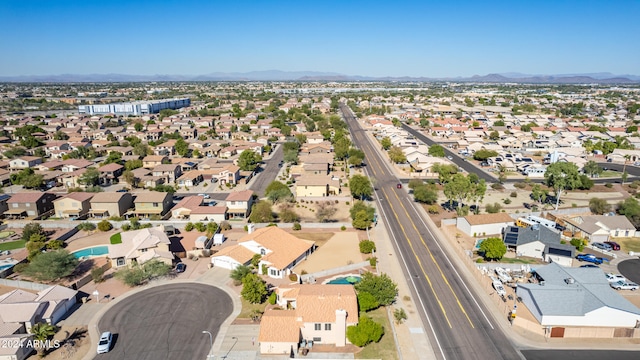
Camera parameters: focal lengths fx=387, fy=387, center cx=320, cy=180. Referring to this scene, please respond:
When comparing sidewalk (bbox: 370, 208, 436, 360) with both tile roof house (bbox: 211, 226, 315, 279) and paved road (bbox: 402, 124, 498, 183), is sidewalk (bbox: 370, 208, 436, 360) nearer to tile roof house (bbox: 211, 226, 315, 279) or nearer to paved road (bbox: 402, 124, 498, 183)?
tile roof house (bbox: 211, 226, 315, 279)

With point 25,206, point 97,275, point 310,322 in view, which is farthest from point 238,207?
point 25,206

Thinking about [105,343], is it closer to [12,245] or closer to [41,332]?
[41,332]

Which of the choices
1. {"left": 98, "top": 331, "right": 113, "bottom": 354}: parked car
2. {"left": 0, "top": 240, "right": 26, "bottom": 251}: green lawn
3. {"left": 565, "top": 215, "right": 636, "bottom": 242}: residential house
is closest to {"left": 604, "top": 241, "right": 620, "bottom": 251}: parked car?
{"left": 565, "top": 215, "right": 636, "bottom": 242}: residential house

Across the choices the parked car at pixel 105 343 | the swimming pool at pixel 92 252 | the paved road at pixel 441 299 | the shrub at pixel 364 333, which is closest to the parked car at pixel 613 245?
the paved road at pixel 441 299

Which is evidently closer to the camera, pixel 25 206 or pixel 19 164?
pixel 25 206

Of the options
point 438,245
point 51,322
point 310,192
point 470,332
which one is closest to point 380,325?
point 470,332

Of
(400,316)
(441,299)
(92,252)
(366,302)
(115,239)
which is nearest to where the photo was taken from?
(400,316)

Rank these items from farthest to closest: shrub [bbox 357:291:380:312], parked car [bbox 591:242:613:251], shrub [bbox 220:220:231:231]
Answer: shrub [bbox 220:220:231:231] < parked car [bbox 591:242:613:251] < shrub [bbox 357:291:380:312]
